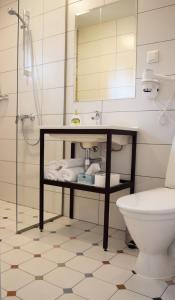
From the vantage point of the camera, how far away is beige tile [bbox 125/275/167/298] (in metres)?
1.37

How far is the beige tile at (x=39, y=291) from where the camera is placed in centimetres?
130

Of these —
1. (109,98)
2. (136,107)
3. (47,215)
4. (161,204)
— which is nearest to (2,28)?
(109,98)

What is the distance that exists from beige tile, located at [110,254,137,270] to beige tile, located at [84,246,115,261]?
46 mm

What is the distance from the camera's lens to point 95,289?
1387 mm

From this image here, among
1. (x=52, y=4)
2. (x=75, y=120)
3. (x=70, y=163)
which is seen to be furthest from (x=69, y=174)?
(x=52, y=4)

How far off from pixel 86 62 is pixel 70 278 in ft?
5.90

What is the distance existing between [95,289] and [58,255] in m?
0.45

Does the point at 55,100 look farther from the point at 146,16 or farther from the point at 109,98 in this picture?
the point at 146,16

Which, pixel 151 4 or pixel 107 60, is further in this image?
pixel 107 60

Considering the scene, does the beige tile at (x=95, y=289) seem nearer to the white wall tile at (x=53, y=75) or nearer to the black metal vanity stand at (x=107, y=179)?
the black metal vanity stand at (x=107, y=179)

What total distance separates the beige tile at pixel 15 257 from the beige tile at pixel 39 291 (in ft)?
0.91

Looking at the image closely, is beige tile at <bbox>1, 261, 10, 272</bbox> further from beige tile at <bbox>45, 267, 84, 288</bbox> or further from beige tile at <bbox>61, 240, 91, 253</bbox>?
beige tile at <bbox>61, 240, 91, 253</bbox>

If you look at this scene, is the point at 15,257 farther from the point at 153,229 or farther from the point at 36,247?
the point at 153,229

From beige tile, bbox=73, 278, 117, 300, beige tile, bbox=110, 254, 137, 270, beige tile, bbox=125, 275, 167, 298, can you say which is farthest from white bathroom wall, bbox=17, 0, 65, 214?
beige tile, bbox=125, 275, 167, 298
